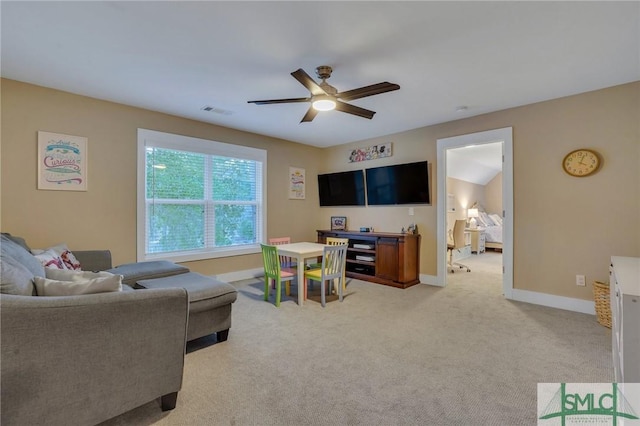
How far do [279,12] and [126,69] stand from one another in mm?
1744

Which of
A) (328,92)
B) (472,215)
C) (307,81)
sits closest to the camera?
(307,81)

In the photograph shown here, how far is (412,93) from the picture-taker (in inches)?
129

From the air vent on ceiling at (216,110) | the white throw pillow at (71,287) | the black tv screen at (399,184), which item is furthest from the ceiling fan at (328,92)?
the black tv screen at (399,184)

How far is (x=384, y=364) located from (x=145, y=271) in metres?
2.46

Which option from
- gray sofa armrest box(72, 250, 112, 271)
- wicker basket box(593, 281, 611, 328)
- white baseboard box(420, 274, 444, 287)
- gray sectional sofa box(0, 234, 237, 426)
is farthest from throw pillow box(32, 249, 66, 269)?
wicker basket box(593, 281, 611, 328)

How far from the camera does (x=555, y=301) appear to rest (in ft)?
11.3

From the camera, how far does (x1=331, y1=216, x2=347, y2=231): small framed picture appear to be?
18.7ft

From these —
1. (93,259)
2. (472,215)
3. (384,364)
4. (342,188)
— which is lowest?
(384,364)

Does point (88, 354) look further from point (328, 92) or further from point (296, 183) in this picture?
point (296, 183)


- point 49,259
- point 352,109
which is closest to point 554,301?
point 352,109

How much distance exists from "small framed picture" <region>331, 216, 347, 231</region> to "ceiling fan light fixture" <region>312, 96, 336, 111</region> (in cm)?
316

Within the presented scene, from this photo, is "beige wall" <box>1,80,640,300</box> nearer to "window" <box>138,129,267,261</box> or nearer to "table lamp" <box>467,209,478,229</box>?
"window" <box>138,129,267,261</box>

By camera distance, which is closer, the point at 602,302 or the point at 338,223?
the point at 602,302

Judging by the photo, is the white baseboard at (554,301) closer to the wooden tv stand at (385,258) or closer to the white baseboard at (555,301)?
the white baseboard at (555,301)
